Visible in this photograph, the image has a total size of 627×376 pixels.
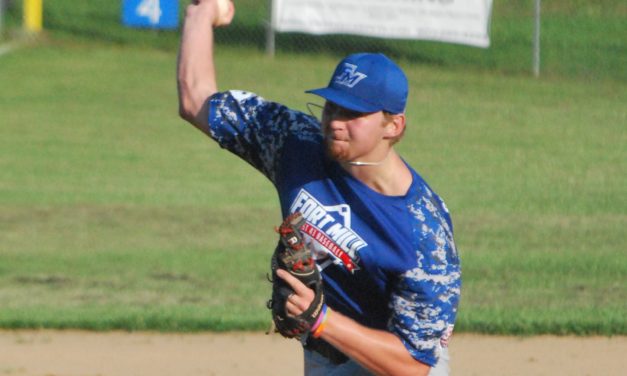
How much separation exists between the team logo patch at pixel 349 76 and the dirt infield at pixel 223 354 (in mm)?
3277

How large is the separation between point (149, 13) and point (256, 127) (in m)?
16.7

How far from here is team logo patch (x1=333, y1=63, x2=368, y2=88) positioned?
4.17m

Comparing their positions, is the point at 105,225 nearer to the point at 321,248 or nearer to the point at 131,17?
the point at 321,248

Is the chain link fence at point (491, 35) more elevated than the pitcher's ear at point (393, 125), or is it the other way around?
the pitcher's ear at point (393, 125)

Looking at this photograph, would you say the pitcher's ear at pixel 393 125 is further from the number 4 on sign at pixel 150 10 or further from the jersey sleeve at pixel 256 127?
the number 4 on sign at pixel 150 10

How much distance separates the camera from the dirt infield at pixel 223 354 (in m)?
7.22

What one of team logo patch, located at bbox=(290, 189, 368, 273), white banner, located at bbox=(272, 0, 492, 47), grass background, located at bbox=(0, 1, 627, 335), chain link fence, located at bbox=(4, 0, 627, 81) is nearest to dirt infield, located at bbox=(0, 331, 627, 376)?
grass background, located at bbox=(0, 1, 627, 335)

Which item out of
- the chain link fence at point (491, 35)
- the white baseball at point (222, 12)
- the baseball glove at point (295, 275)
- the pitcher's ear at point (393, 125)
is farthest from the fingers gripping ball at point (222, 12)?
the chain link fence at point (491, 35)

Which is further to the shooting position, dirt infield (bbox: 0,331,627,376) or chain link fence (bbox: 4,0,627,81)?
chain link fence (bbox: 4,0,627,81)

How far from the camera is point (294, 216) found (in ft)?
13.4

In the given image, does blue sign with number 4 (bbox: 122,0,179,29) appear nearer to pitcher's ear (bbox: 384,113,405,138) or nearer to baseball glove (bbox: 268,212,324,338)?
pitcher's ear (bbox: 384,113,405,138)

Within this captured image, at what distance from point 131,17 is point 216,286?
493 inches

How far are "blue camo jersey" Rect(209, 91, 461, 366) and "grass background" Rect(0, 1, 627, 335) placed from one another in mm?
3690

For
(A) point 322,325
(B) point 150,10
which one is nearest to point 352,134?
(A) point 322,325
